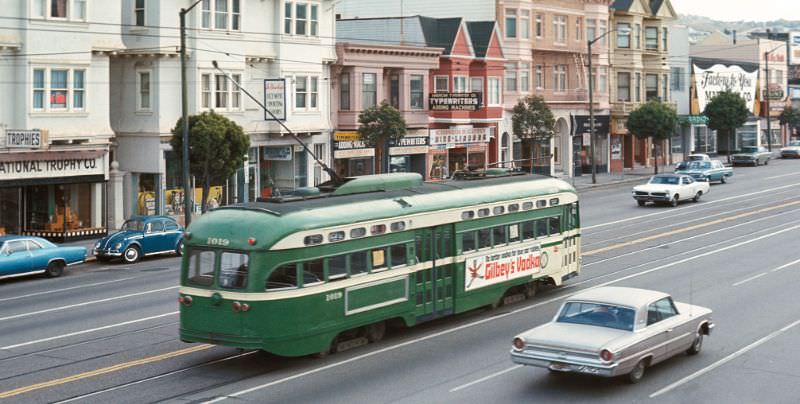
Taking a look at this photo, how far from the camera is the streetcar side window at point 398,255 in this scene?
2095 centimetres

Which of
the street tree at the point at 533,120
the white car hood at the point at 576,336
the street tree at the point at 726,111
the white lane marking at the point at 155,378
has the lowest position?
the white lane marking at the point at 155,378

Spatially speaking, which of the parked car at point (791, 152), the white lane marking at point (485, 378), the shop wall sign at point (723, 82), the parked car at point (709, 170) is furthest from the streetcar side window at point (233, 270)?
the parked car at point (791, 152)

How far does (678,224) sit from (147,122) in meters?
21.1

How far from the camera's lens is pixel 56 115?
39.6 metres

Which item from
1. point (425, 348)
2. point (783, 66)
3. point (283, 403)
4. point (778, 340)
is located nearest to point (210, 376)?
point (283, 403)

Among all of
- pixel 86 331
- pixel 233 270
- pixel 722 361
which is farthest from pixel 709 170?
pixel 233 270

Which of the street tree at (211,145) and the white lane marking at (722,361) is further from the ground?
the street tree at (211,145)

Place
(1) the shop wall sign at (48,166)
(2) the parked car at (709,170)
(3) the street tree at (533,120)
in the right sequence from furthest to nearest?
(2) the parked car at (709,170) < (3) the street tree at (533,120) < (1) the shop wall sign at (48,166)

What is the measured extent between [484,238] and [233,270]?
670 cm

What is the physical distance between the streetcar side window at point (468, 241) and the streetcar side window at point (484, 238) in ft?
0.88

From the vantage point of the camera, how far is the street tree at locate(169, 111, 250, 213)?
4012 centimetres

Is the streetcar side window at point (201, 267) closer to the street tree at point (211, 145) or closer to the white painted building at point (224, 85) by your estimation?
the street tree at point (211, 145)

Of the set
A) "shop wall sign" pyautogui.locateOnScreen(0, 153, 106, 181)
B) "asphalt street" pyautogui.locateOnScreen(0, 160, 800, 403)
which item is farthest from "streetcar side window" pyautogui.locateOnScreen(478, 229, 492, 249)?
"shop wall sign" pyautogui.locateOnScreen(0, 153, 106, 181)

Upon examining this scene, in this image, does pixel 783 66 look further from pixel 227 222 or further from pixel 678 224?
pixel 227 222
